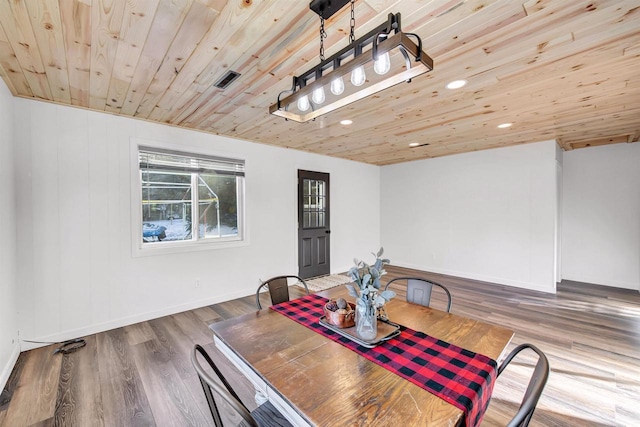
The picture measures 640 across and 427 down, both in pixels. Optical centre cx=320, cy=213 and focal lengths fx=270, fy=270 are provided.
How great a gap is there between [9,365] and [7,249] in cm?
99

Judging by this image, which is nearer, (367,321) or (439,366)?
(439,366)

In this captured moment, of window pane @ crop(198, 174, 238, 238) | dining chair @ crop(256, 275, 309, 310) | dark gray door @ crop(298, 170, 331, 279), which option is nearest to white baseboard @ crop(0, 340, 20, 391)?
window pane @ crop(198, 174, 238, 238)

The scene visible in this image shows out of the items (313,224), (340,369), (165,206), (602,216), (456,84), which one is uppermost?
(456,84)

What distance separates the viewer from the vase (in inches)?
53.7

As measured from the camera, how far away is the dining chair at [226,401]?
0.87m

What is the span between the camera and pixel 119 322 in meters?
3.17

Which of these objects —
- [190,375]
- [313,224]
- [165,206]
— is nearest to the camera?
[190,375]

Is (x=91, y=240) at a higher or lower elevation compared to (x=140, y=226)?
lower

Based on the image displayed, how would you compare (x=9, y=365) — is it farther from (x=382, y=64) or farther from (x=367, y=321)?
(x=382, y=64)

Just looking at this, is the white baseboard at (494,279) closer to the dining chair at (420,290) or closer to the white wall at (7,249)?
the dining chair at (420,290)

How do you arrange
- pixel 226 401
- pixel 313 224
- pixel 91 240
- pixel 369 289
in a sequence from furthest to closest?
pixel 313 224
pixel 91 240
pixel 369 289
pixel 226 401

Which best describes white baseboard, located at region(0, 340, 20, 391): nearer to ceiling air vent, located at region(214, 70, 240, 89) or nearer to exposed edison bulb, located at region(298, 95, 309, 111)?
ceiling air vent, located at region(214, 70, 240, 89)

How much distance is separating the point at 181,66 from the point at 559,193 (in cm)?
633

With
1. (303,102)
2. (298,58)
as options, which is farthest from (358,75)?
(298,58)
